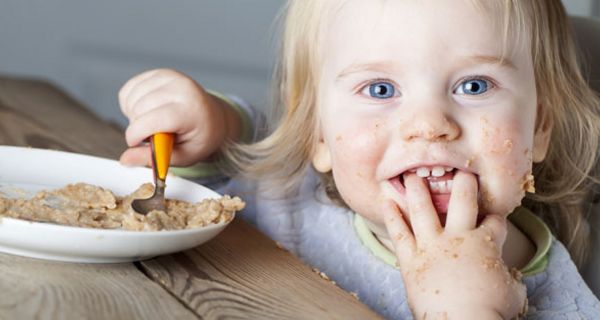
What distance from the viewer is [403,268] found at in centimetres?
97

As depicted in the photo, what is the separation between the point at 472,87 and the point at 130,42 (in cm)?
A: 273

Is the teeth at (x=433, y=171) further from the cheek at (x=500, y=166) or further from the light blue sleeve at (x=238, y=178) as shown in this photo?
the light blue sleeve at (x=238, y=178)

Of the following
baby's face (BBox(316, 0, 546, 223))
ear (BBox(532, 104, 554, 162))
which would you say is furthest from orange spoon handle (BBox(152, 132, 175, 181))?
ear (BBox(532, 104, 554, 162))

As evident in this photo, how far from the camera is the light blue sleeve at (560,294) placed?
1184 millimetres

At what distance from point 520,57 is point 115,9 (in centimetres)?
270

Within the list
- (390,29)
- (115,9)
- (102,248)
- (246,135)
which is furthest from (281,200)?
(115,9)

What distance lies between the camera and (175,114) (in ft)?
4.12

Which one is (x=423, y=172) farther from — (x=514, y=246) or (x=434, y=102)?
(x=514, y=246)

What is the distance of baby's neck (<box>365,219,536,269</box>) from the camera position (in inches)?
49.6

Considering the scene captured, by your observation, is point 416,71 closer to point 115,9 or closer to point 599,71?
point 599,71

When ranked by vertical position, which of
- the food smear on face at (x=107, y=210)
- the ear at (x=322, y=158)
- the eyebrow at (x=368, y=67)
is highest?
the eyebrow at (x=368, y=67)

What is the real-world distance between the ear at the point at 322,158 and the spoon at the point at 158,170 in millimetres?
213

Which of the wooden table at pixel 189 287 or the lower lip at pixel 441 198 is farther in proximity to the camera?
the lower lip at pixel 441 198

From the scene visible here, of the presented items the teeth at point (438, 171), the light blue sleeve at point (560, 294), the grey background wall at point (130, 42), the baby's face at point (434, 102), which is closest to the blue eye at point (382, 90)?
the baby's face at point (434, 102)
